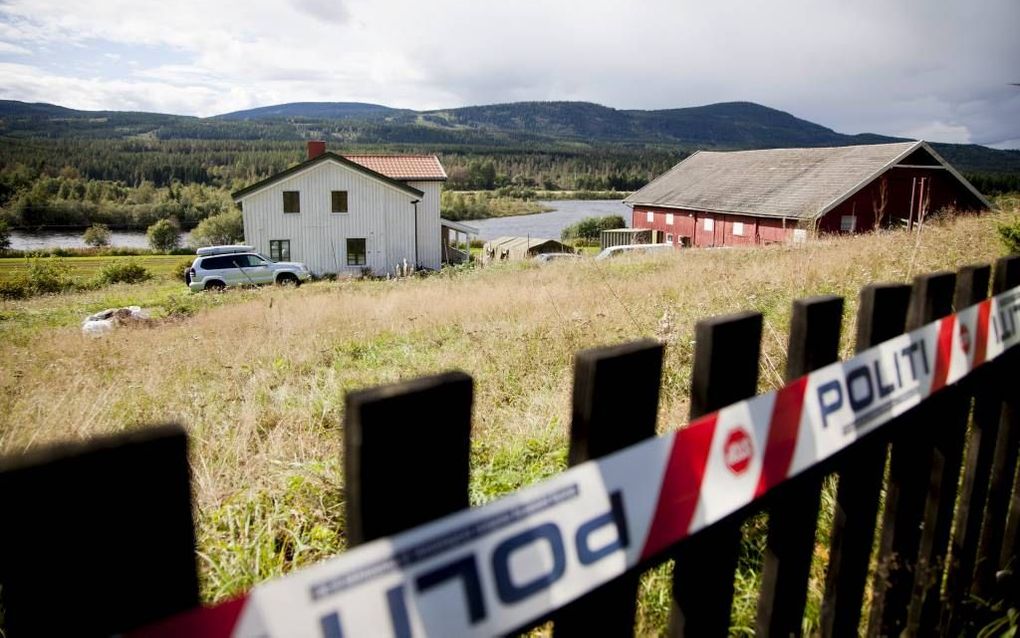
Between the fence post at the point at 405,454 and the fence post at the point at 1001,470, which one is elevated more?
the fence post at the point at 405,454

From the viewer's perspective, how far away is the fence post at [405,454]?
0.75 m

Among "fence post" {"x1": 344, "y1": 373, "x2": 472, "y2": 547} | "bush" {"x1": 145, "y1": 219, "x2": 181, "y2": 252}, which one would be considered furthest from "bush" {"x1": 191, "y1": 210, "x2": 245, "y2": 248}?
"fence post" {"x1": 344, "y1": 373, "x2": 472, "y2": 547}

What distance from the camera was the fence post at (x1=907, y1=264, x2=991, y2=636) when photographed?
1.87 m

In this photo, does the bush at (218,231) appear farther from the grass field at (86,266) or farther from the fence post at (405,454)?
the fence post at (405,454)

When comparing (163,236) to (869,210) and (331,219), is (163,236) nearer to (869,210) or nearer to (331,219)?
(331,219)

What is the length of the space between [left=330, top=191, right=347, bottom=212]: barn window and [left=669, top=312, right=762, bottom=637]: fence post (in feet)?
120

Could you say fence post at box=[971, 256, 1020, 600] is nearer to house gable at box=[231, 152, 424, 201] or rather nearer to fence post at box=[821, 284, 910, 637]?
fence post at box=[821, 284, 910, 637]

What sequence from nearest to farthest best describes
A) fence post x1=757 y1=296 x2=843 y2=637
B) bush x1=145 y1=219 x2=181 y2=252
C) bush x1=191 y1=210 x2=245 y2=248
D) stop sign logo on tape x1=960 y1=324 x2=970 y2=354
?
fence post x1=757 y1=296 x2=843 y2=637, stop sign logo on tape x1=960 y1=324 x2=970 y2=354, bush x1=145 y1=219 x2=181 y2=252, bush x1=191 y1=210 x2=245 y2=248

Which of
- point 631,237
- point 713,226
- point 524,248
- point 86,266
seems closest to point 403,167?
point 524,248

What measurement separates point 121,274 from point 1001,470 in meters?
47.0

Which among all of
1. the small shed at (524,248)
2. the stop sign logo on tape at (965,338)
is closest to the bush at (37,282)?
the small shed at (524,248)

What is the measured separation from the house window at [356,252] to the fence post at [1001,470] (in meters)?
36.1

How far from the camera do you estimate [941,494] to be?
75.1 inches

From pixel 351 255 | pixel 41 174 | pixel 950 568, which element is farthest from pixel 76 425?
pixel 41 174
